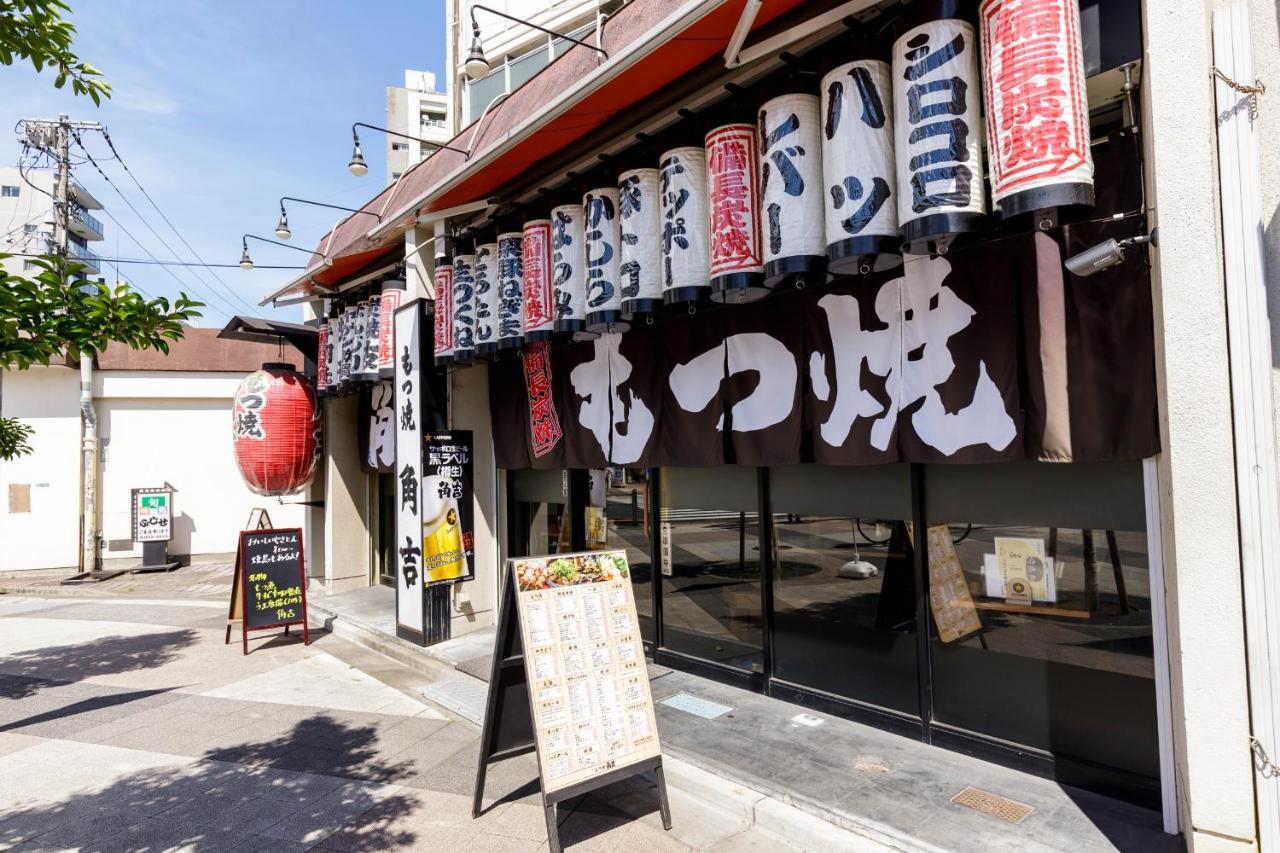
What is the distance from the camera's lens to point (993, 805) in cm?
455

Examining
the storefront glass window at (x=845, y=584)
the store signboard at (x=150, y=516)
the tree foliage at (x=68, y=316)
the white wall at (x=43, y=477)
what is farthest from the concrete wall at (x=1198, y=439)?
the white wall at (x=43, y=477)

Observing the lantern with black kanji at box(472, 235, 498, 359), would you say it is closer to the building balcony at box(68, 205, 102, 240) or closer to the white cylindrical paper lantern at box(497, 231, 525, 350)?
the white cylindrical paper lantern at box(497, 231, 525, 350)

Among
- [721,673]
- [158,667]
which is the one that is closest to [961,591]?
[721,673]

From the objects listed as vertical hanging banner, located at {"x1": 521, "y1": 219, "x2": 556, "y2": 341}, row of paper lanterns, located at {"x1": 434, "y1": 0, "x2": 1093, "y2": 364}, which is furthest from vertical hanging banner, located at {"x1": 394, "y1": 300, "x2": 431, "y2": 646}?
row of paper lanterns, located at {"x1": 434, "y1": 0, "x2": 1093, "y2": 364}

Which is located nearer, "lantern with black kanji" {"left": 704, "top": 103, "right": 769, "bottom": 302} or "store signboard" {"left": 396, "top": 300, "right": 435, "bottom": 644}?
"lantern with black kanji" {"left": 704, "top": 103, "right": 769, "bottom": 302}

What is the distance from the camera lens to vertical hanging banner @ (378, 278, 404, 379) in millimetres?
10661

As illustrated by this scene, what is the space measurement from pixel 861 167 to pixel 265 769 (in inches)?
277

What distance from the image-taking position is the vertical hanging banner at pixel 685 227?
19.5ft

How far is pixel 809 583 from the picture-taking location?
652 cm

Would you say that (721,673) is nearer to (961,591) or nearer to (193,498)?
(961,591)

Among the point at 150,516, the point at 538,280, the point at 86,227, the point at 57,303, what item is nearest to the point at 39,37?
the point at 57,303

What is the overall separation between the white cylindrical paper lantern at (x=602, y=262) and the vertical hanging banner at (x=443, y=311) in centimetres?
285

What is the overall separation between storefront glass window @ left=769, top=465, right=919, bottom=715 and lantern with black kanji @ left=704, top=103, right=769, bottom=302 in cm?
204

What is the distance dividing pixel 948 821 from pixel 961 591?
179 cm
